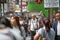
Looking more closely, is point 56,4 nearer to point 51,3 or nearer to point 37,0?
point 51,3

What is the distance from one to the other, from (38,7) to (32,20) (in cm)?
20

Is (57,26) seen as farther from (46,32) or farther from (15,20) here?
(15,20)

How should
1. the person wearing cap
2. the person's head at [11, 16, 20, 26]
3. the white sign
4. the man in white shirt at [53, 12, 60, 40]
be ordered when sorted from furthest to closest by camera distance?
the white sign < the man in white shirt at [53, 12, 60, 40] < the person's head at [11, 16, 20, 26] < the person wearing cap

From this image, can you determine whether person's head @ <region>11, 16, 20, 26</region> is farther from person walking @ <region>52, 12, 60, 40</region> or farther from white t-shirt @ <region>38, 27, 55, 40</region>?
person walking @ <region>52, 12, 60, 40</region>

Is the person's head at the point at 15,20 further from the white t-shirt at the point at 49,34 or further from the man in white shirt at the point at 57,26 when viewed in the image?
the man in white shirt at the point at 57,26

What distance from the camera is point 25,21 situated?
2.80 meters

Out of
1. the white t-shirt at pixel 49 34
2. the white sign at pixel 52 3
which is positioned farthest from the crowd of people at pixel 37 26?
the white sign at pixel 52 3

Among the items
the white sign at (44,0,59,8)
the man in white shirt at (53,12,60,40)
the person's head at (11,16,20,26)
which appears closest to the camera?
the person's head at (11,16,20,26)

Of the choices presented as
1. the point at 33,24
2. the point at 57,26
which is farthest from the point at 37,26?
the point at 57,26

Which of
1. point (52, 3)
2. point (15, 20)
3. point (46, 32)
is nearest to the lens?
point (46, 32)

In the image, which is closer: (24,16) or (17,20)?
(17,20)

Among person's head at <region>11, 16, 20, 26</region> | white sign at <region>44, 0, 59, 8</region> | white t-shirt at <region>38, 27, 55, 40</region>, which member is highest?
white sign at <region>44, 0, 59, 8</region>

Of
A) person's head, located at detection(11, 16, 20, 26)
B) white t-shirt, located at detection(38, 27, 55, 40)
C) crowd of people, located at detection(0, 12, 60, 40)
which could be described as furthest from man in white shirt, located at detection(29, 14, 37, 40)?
white t-shirt, located at detection(38, 27, 55, 40)

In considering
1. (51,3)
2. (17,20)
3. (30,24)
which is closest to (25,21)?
(30,24)
